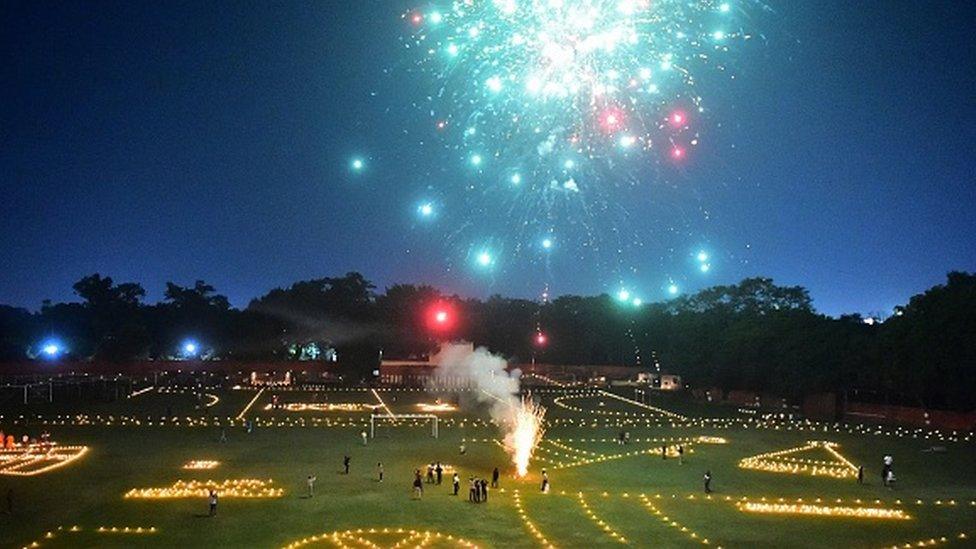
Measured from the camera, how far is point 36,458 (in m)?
46.8

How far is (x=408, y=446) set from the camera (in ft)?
177

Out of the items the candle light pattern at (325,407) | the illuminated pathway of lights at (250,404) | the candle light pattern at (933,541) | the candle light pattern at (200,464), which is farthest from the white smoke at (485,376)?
the candle light pattern at (933,541)

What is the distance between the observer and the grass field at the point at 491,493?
30.2 m

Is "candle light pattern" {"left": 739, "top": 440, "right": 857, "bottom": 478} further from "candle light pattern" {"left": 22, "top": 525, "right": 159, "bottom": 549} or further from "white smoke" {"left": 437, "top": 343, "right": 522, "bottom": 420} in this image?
"candle light pattern" {"left": 22, "top": 525, "right": 159, "bottom": 549}

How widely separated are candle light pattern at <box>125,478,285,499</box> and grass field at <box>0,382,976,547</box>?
536 millimetres

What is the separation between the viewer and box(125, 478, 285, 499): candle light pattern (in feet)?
120

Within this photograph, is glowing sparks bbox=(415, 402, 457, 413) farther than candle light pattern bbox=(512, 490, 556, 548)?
Yes

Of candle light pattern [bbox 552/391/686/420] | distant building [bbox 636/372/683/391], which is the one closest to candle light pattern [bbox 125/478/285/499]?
candle light pattern [bbox 552/391/686/420]

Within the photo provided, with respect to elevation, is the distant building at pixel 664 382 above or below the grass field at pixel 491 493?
above

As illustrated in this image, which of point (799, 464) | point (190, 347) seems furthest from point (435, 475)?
point (190, 347)

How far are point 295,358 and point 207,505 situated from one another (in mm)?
117811

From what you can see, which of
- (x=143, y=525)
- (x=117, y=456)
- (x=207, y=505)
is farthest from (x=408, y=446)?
(x=143, y=525)

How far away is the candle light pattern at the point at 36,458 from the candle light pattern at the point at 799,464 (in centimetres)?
3590

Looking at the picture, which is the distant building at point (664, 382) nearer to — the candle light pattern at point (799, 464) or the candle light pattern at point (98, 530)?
the candle light pattern at point (799, 464)
